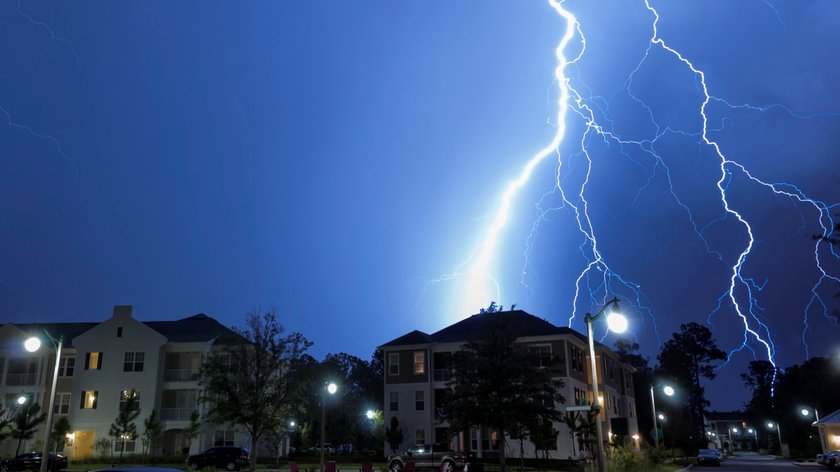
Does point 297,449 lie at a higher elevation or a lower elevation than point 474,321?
lower

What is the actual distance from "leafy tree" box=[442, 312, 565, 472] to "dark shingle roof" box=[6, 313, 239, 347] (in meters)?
23.7

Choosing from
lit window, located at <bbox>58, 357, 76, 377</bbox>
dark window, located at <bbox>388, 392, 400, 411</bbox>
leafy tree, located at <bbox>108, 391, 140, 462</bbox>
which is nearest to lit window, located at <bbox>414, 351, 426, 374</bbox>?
dark window, located at <bbox>388, 392, 400, 411</bbox>

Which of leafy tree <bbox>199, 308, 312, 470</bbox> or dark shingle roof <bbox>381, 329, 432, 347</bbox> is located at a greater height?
dark shingle roof <bbox>381, 329, 432, 347</bbox>

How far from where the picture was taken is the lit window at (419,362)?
46688mm

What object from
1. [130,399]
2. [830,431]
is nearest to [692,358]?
[830,431]

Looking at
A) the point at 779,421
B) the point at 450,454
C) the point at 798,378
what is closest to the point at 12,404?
the point at 450,454

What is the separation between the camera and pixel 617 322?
1562 cm

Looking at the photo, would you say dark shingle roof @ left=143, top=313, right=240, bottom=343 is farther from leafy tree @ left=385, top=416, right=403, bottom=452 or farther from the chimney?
leafy tree @ left=385, top=416, right=403, bottom=452

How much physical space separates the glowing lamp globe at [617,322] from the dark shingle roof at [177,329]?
3612 cm

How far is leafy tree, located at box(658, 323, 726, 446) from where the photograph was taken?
94.6 m

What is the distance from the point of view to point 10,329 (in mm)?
47531

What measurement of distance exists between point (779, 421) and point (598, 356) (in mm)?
51936

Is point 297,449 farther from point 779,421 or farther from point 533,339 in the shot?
point 779,421

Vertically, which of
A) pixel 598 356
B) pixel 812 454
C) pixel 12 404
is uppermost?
pixel 598 356
